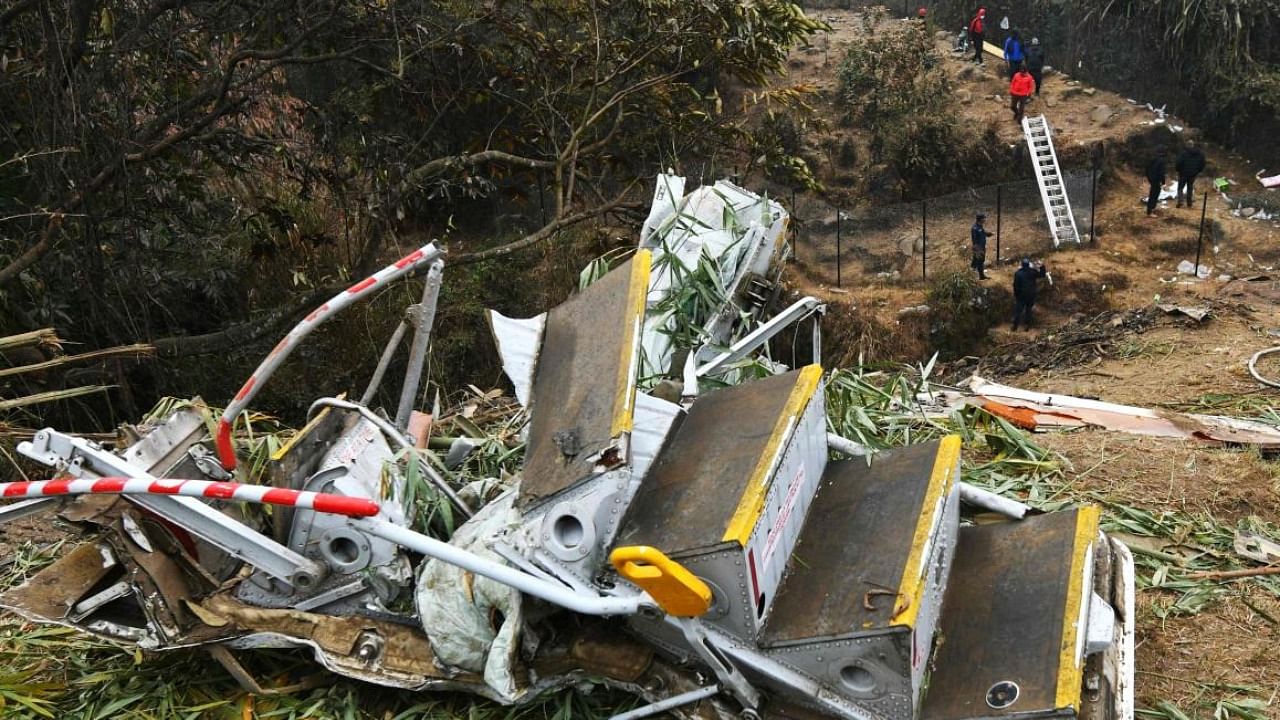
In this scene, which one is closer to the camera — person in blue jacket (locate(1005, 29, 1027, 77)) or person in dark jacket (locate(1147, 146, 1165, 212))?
person in dark jacket (locate(1147, 146, 1165, 212))

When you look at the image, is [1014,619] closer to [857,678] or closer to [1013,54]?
[857,678]

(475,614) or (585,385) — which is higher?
(585,385)

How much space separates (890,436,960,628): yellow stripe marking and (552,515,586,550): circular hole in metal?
1.07 metres

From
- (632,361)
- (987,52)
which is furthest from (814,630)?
(987,52)

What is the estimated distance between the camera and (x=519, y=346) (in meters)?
4.21

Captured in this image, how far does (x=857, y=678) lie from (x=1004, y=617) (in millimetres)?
725

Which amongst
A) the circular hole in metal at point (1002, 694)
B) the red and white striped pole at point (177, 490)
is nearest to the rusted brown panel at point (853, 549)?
the circular hole in metal at point (1002, 694)

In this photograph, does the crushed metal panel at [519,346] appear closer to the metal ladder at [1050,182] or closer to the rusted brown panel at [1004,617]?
the rusted brown panel at [1004,617]

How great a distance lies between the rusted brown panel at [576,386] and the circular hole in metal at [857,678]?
1089 mm

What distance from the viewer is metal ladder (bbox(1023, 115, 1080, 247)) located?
1784cm

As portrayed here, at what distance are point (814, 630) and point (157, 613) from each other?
2521 millimetres

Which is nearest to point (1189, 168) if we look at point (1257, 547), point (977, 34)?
point (977, 34)

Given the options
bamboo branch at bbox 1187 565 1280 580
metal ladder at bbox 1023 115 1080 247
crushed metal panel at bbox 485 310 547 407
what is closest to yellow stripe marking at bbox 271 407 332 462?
crushed metal panel at bbox 485 310 547 407

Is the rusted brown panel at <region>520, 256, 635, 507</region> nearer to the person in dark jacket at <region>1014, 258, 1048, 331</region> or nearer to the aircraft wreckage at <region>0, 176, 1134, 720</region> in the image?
the aircraft wreckage at <region>0, 176, 1134, 720</region>
